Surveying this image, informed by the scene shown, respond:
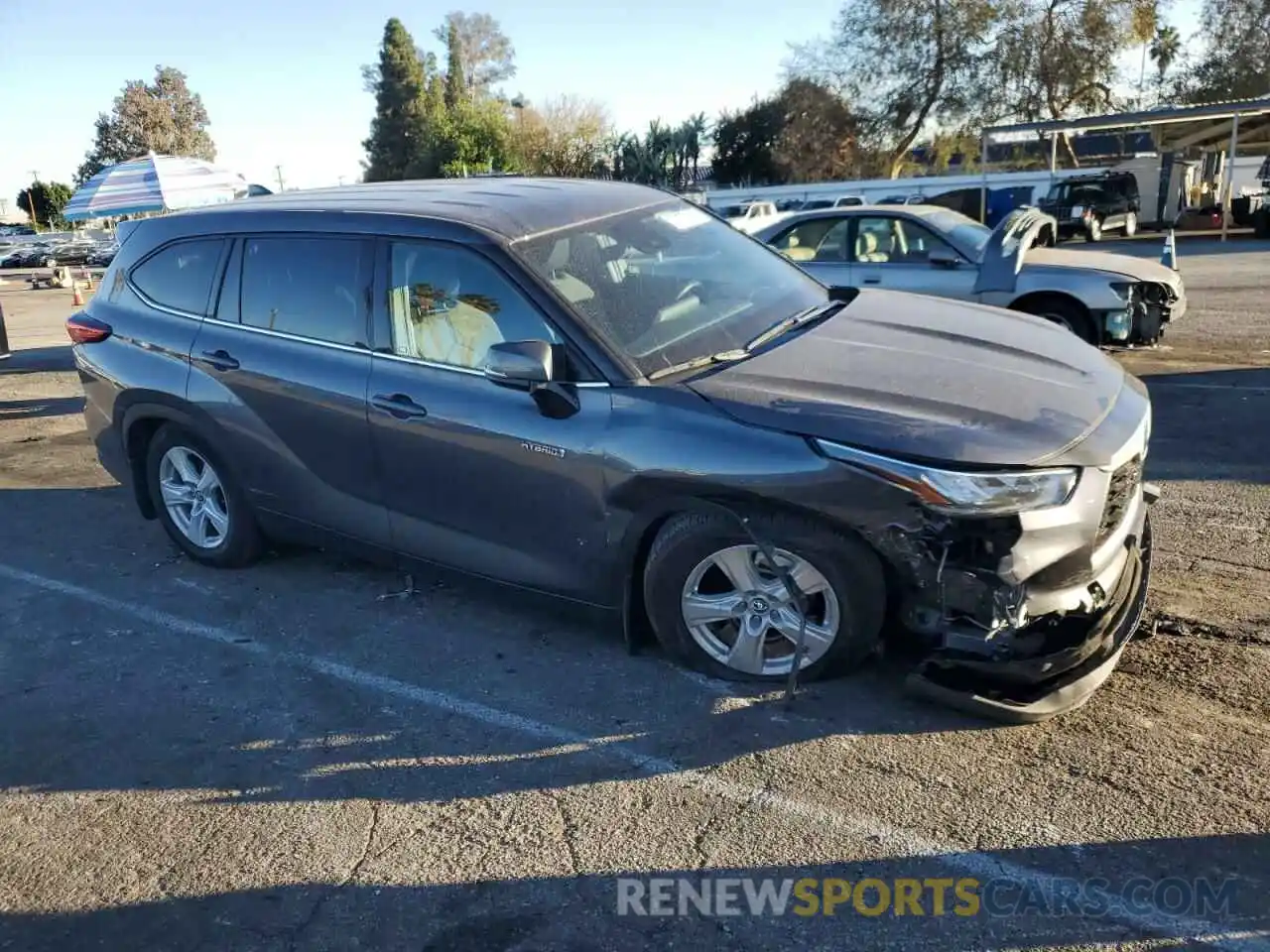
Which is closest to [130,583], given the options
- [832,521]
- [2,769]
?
[2,769]

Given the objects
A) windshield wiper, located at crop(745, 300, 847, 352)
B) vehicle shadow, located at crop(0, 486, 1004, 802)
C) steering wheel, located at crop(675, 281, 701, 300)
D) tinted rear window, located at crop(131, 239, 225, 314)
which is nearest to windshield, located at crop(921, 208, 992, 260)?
windshield wiper, located at crop(745, 300, 847, 352)

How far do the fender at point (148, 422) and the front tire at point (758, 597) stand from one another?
2.53 meters

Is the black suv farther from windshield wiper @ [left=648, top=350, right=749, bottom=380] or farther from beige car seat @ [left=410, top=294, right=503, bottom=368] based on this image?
beige car seat @ [left=410, top=294, right=503, bottom=368]

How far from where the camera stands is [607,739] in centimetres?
355

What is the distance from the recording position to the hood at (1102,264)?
900 centimetres

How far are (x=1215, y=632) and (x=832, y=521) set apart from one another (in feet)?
5.76

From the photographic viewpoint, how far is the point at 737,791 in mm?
3209

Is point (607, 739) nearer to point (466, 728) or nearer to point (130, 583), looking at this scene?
point (466, 728)

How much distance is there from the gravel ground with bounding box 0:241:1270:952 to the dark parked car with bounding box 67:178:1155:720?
28cm

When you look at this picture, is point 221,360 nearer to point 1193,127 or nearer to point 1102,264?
→ point 1102,264

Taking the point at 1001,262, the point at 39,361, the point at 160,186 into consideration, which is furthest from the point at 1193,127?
the point at 39,361

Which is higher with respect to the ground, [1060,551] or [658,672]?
[1060,551]

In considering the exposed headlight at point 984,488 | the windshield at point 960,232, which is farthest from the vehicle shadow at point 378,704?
the windshield at point 960,232

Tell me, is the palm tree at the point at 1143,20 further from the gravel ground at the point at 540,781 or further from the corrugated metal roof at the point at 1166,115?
the gravel ground at the point at 540,781
